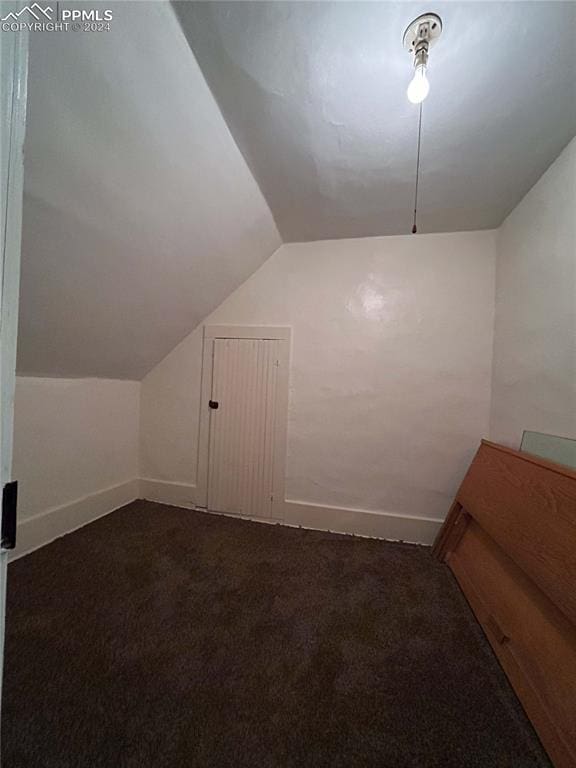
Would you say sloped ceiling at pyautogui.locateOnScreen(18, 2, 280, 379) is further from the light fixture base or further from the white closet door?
the light fixture base

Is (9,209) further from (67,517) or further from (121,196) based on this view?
(67,517)

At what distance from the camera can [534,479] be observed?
130 cm

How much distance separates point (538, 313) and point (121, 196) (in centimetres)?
219

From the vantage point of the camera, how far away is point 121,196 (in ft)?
4.20

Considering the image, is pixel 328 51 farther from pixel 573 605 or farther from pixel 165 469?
pixel 165 469

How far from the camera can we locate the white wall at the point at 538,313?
134 centimetres

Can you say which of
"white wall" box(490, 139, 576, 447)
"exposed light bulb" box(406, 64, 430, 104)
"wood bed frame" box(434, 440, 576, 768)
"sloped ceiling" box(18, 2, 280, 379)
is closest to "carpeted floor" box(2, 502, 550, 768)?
"wood bed frame" box(434, 440, 576, 768)

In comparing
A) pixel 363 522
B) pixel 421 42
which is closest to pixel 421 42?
pixel 421 42

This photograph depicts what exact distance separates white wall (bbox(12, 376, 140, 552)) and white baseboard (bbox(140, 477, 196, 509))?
10cm

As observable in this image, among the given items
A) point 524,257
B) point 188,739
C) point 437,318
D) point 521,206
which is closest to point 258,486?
point 188,739

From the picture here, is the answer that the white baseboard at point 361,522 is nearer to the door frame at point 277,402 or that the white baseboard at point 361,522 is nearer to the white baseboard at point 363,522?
the white baseboard at point 363,522

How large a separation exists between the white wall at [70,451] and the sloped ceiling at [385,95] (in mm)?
1917

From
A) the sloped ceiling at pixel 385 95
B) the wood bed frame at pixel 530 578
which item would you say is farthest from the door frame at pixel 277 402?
the wood bed frame at pixel 530 578

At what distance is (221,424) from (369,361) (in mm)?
1327
